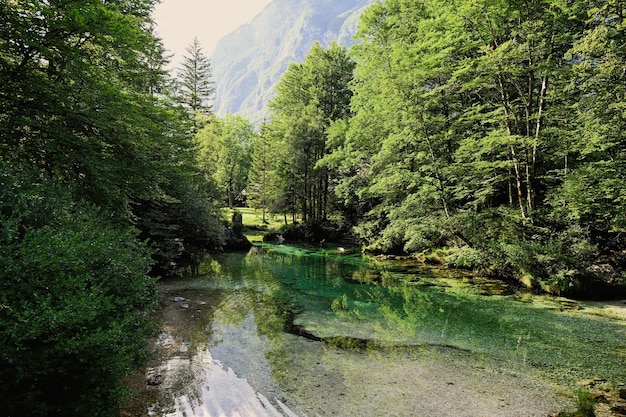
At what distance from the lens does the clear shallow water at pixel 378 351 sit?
5.29 m

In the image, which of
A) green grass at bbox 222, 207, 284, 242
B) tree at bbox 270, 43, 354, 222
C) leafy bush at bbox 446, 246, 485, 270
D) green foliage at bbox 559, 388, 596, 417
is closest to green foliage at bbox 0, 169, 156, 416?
green foliage at bbox 559, 388, 596, 417

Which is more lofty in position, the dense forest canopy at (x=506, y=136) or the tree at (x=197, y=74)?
the tree at (x=197, y=74)

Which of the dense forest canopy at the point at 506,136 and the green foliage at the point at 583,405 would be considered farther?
the dense forest canopy at the point at 506,136

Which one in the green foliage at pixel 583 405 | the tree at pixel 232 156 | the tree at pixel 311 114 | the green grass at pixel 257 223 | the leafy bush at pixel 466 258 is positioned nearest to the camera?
the green foliage at pixel 583 405

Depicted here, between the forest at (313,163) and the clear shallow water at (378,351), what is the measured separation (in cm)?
151

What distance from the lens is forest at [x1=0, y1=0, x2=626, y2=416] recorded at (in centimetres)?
343

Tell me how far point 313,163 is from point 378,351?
2519cm

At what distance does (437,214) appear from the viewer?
17.0 metres

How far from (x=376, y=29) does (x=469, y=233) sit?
61.1 ft

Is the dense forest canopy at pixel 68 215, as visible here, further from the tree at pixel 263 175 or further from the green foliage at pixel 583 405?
the tree at pixel 263 175

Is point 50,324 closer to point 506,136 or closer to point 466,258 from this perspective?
point 506,136

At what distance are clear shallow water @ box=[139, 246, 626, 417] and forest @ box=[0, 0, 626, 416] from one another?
4.94 ft

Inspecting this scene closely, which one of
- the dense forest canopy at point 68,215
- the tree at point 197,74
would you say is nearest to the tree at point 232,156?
the tree at point 197,74

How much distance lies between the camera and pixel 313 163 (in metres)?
31.5
